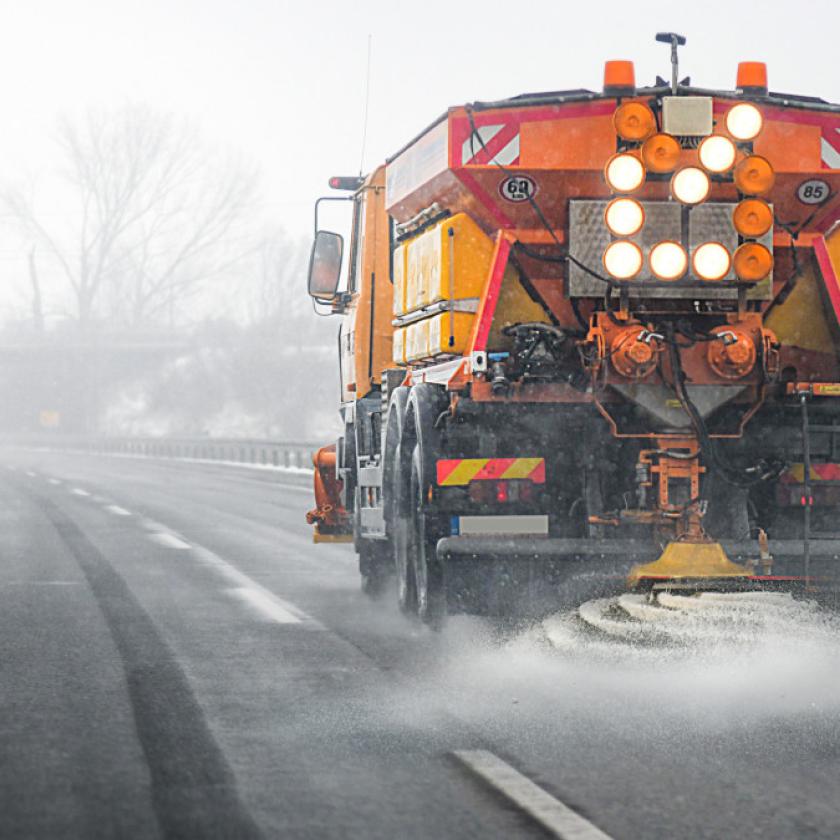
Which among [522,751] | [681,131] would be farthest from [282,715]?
[681,131]

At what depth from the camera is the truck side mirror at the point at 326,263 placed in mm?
11867

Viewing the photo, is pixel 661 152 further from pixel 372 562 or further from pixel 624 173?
pixel 372 562

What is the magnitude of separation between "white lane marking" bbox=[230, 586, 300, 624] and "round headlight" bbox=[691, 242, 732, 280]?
337cm

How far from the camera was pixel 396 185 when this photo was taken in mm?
9805

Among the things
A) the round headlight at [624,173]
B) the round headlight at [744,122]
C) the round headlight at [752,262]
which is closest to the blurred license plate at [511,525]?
the round headlight at [752,262]

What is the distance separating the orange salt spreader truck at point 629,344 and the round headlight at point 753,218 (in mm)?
11

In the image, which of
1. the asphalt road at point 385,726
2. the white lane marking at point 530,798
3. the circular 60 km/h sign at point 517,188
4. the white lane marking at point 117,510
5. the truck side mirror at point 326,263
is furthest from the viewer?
the white lane marking at point 117,510

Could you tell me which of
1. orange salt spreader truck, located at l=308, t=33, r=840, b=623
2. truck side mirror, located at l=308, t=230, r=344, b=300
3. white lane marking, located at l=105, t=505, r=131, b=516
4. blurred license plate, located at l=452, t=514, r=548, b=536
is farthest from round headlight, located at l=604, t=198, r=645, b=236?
white lane marking, located at l=105, t=505, r=131, b=516

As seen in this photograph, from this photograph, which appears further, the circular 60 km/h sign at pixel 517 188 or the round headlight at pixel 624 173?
the circular 60 km/h sign at pixel 517 188

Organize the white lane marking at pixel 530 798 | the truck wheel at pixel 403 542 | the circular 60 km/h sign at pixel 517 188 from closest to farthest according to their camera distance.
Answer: the white lane marking at pixel 530 798
the circular 60 km/h sign at pixel 517 188
the truck wheel at pixel 403 542

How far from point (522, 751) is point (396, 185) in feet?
16.3

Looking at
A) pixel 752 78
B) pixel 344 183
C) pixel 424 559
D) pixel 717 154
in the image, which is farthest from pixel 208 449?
pixel 717 154

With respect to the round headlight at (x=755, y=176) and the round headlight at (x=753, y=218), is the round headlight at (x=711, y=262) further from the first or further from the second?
the round headlight at (x=755, y=176)

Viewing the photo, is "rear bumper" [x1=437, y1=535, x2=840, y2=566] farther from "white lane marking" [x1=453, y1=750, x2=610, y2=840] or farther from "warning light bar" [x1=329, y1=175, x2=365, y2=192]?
"warning light bar" [x1=329, y1=175, x2=365, y2=192]
